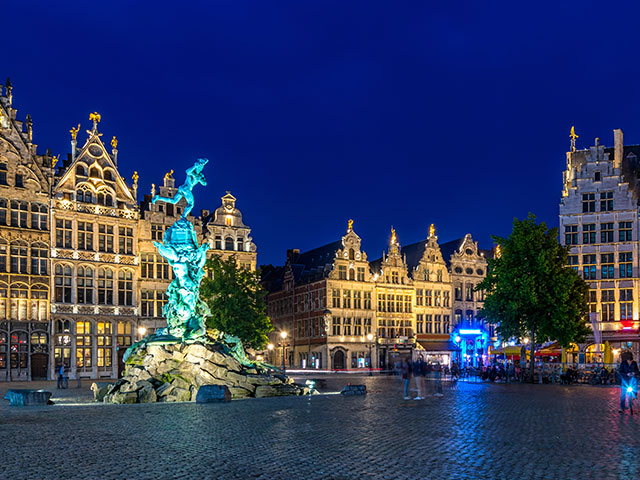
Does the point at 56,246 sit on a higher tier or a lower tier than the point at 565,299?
higher

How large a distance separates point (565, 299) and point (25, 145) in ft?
133

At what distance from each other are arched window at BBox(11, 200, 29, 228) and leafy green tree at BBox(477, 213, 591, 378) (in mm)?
34167

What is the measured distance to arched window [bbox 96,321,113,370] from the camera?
189 ft

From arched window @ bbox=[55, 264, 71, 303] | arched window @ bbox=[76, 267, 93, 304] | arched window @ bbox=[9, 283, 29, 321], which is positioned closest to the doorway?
arched window @ bbox=[9, 283, 29, 321]

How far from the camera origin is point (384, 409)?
78.6 feet

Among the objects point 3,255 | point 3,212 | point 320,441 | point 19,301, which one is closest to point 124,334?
point 19,301

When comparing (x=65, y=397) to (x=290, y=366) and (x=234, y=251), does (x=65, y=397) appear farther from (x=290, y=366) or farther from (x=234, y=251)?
(x=290, y=366)

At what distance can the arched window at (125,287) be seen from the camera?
59781 mm

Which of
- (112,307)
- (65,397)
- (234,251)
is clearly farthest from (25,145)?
(65,397)

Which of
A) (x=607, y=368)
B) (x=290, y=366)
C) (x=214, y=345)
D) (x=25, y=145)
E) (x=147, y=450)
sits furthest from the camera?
(x=290, y=366)

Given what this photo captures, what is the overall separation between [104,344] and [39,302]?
240 inches

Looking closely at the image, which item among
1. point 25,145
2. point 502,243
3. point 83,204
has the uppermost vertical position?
point 25,145

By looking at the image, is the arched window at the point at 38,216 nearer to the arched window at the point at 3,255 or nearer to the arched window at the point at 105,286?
the arched window at the point at 3,255

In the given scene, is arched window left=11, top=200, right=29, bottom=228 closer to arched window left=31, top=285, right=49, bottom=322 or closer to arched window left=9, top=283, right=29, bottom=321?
arched window left=9, top=283, right=29, bottom=321
